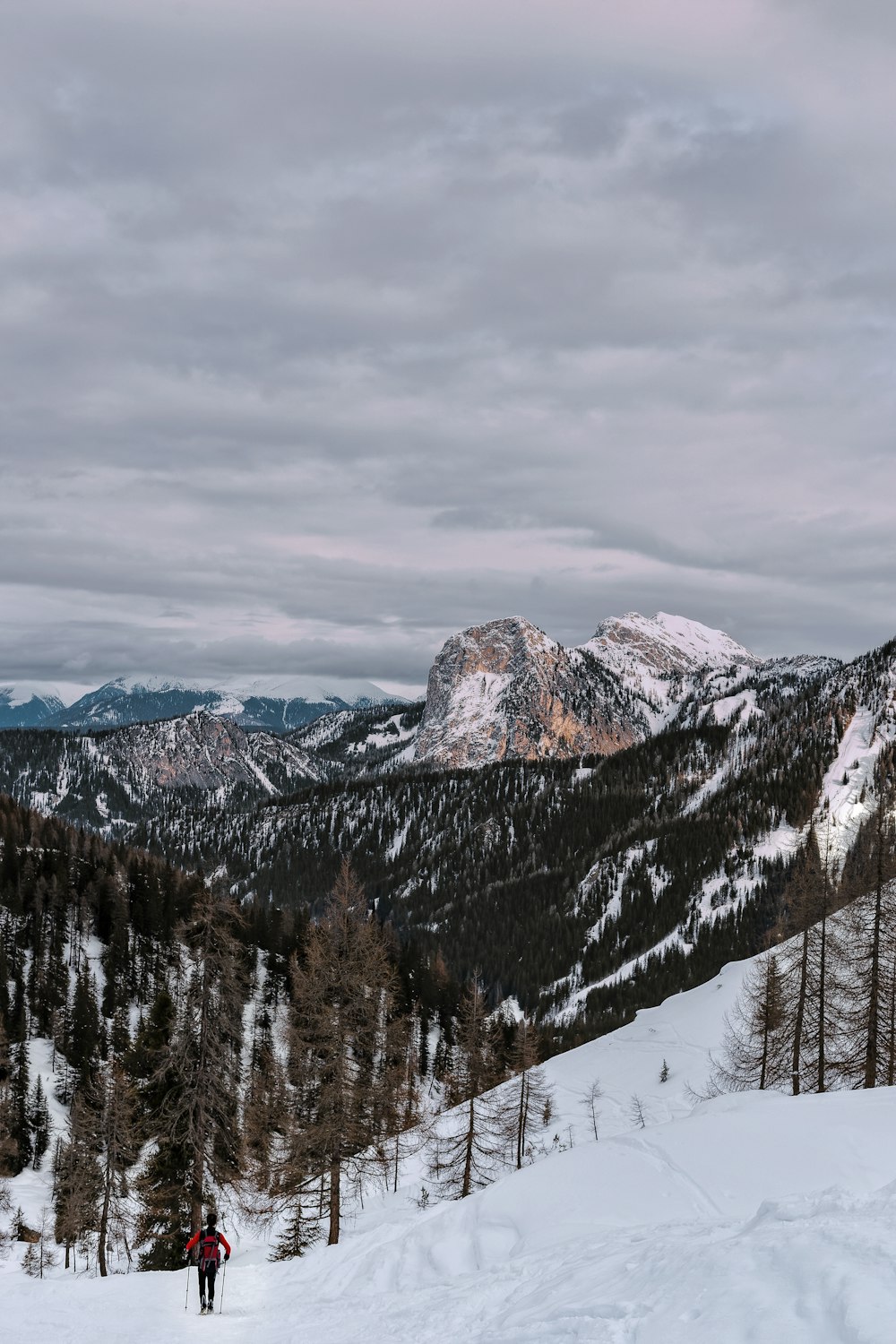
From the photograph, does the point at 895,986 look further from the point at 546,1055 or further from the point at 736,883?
the point at 736,883

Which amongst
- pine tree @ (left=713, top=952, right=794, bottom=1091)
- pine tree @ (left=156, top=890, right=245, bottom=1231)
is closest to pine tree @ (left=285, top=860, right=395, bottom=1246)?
pine tree @ (left=156, top=890, right=245, bottom=1231)

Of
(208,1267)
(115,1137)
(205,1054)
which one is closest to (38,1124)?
(115,1137)

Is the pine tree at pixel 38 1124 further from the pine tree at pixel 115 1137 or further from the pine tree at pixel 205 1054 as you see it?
the pine tree at pixel 205 1054

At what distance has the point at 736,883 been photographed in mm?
173500

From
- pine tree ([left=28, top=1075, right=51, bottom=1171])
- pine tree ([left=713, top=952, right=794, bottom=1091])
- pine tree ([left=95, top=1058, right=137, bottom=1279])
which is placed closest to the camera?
pine tree ([left=95, top=1058, right=137, bottom=1279])

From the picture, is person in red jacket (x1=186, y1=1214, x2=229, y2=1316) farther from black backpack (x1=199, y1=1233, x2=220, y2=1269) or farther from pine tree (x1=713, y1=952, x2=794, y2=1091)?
pine tree (x1=713, y1=952, x2=794, y2=1091)

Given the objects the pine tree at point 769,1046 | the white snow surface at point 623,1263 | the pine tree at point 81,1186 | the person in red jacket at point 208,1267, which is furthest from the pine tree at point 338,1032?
the pine tree at point 769,1046

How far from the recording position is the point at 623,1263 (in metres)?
12.8

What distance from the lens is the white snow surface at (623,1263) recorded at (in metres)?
9.48

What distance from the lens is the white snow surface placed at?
948 centimetres

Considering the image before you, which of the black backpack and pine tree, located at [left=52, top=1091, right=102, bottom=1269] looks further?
pine tree, located at [left=52, top=1091, right=102, bottom=1269]

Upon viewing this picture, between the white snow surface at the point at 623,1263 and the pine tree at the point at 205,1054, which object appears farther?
the pine tree at the point at 205,1054

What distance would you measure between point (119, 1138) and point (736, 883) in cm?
15884

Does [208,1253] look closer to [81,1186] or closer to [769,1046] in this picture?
[81,1186]
